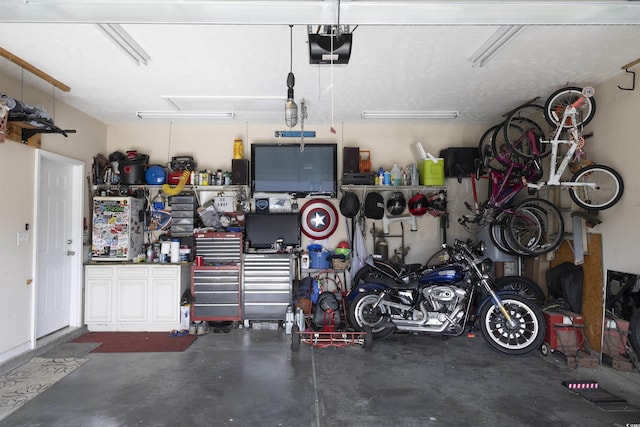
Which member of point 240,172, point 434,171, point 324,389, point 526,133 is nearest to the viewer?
point 324,389

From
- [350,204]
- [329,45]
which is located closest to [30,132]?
[329,45]

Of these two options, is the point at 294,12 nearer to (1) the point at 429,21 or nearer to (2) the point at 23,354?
(1) the point at 429,21

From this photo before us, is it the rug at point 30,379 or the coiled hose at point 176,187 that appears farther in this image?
the coiled hose at point 176,187

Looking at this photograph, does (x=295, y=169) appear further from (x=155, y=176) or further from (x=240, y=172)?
(x=155, y=176)

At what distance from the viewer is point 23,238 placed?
12.6 ft

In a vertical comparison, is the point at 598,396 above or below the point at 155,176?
below

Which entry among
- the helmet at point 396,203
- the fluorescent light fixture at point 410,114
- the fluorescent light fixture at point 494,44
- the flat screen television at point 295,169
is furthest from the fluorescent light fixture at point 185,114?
the fluorescent light fixture at point 494,44

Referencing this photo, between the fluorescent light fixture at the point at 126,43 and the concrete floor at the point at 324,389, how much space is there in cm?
297

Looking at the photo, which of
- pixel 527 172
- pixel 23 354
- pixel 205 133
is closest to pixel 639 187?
pixel 527 172

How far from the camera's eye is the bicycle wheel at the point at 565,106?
390 centimetres

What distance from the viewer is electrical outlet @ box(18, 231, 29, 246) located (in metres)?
3.79

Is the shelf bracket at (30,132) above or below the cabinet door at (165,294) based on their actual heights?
above

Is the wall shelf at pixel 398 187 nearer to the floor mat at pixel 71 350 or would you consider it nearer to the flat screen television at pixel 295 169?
the flat screen television at pixel 295 169

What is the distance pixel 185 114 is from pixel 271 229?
1.99m
